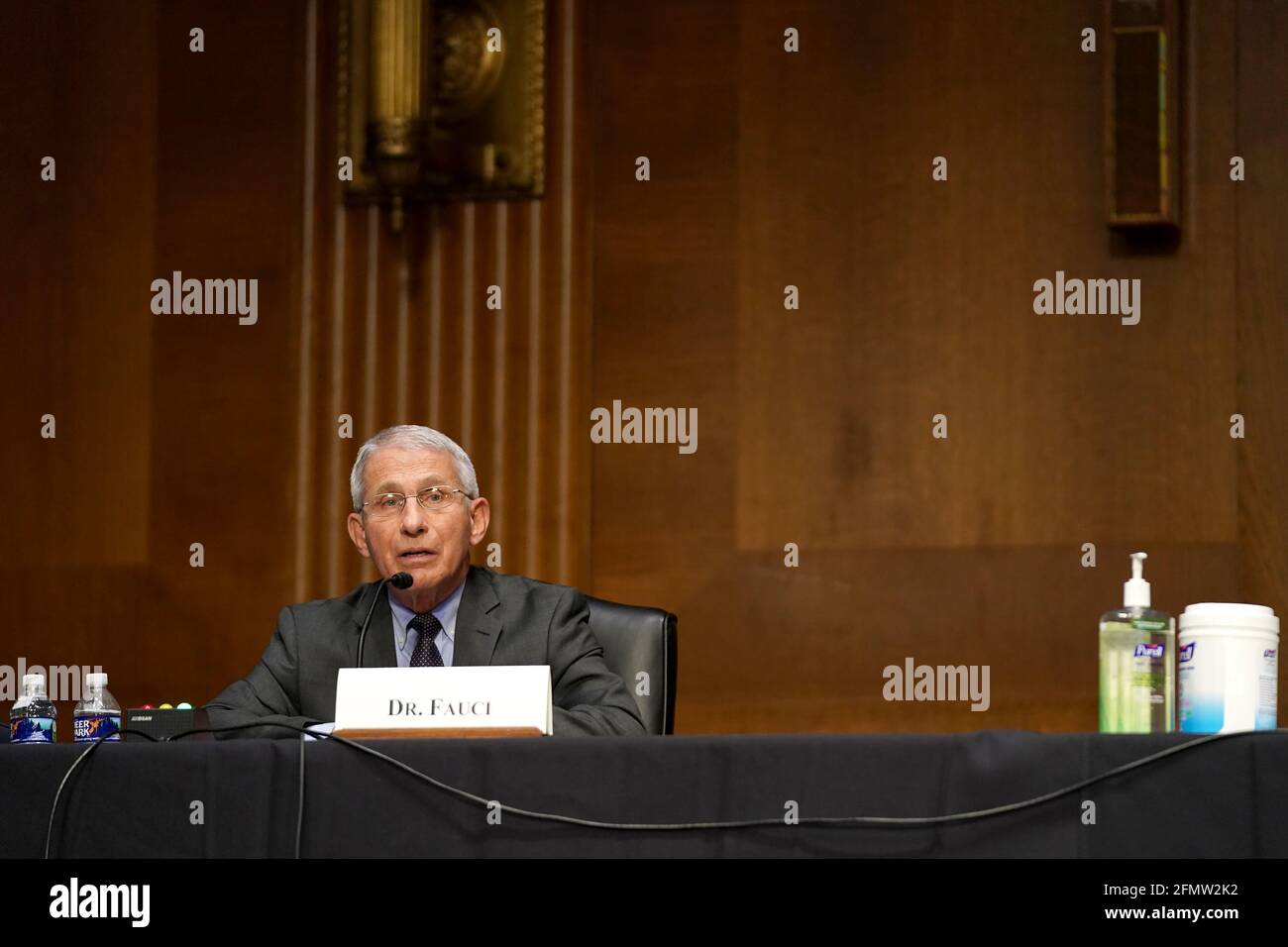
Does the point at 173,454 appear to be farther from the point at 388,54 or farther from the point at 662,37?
the point at 662,37

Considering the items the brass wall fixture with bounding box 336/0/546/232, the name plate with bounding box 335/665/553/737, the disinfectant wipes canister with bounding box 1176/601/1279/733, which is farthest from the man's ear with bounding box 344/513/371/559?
the disinfectant wipes canister with bounding box 1176/601/1279/733

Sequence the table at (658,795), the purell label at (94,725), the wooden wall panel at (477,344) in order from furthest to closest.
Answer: the wooden wall panel at (477,344) → the purell label at (94,725) → the table at (658,795)

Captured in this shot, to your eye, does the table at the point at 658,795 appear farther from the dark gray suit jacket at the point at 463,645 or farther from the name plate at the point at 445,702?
the dark gray suit jacket at the point at 463,645

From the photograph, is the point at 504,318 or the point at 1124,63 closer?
the point at 1124,63

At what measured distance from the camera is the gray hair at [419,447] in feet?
11.5

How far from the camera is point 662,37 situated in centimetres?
483

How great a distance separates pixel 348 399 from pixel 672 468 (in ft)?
2.80

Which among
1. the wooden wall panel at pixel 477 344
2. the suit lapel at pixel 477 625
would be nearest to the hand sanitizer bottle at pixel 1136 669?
the suit lapel at pixel 477 625

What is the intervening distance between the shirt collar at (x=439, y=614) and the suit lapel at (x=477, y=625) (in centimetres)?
2

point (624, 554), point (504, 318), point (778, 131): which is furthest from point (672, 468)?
point (778, 131)

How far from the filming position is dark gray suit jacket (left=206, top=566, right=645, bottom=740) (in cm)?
327

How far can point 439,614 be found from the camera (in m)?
3.45

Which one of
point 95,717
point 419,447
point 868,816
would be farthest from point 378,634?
point 868,816
